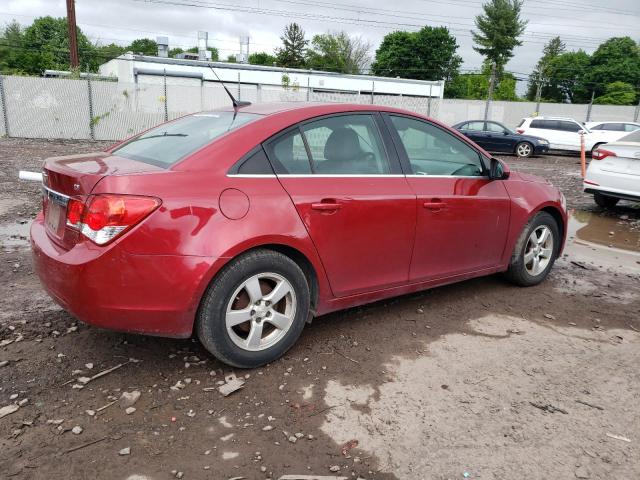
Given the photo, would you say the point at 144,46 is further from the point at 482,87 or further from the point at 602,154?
the point at 602,154

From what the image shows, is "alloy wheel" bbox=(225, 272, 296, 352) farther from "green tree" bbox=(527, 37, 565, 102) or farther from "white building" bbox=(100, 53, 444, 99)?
"green tree" bbox=(527, 37, 565, 102)

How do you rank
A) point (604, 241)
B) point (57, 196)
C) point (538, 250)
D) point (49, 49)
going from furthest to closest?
point (49, 49)
point (604, 241)
point (538, 250)
point (57, 196)

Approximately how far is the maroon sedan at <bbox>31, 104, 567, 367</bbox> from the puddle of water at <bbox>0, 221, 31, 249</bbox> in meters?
2.65

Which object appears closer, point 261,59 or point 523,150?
point 523,150

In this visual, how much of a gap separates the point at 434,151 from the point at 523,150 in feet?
59.6

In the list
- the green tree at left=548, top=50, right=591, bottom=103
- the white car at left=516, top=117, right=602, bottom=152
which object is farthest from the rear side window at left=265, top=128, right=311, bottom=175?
the green tree at left=548, top=50, right=591, bottom=103

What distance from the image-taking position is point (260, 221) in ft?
9.78

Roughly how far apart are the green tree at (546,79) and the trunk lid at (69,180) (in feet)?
186

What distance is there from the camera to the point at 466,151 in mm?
4262

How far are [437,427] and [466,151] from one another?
2362mm

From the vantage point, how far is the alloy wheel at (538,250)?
15.7 feet

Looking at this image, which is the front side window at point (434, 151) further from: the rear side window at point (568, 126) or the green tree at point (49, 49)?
the green tree at point (49, 49)

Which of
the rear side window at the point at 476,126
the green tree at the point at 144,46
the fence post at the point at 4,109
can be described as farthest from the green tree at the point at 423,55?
the fence post at the point at 4,109

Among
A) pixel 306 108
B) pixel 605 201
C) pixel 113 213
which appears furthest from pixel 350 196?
pixel 605 201
